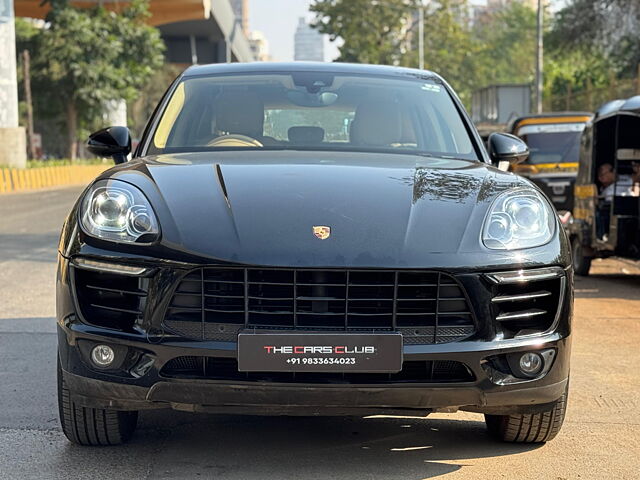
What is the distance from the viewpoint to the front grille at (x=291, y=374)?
406cm

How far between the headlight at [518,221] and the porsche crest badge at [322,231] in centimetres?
56

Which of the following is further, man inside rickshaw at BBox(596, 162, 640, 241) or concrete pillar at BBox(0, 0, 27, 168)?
concrete pillar at BBox(0, 0, 27, 168)

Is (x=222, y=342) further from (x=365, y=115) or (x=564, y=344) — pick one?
(x=365, y=115)

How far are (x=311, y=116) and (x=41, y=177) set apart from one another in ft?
121

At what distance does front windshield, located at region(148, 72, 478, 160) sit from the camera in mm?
5535

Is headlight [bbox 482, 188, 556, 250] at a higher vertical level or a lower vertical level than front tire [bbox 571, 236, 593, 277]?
higher

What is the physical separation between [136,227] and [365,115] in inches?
71.3

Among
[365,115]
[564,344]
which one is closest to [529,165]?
[365,115]

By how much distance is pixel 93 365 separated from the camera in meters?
4.19

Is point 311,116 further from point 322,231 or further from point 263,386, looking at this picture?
point 263,386

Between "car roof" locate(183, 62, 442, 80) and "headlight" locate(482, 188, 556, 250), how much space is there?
1.73 metres

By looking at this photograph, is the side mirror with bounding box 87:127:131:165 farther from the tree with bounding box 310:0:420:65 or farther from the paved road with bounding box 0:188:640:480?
the tree with bounding box 310:0:420:65

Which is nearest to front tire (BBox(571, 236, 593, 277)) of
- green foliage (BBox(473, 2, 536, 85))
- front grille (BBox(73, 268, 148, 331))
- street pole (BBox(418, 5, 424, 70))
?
front grille (BBox(73, 268, 148, 331))

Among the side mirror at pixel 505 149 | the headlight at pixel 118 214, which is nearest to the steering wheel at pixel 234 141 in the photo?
the headlight at pixel 118 214
